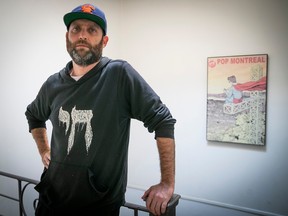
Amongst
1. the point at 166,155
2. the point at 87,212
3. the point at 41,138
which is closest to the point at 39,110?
the point at 41,138

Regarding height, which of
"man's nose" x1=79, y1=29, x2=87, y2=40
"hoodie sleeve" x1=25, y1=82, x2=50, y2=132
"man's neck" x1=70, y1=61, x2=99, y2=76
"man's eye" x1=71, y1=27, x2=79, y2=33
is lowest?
"hoodie sleeve" x1=25, y1=82, x2=50, y2=132

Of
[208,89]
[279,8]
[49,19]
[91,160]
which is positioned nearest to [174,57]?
[208,89]

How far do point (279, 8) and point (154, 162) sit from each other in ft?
7.16

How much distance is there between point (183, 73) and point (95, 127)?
232 centimetres

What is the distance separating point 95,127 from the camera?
1050 millimetres

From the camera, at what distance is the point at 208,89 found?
121 inches

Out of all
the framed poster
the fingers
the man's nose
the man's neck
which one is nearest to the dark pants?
the fingers

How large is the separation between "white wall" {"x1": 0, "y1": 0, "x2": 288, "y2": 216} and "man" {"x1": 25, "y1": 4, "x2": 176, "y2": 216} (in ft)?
4.94

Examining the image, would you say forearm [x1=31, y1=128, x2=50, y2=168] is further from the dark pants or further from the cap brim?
the cap brim

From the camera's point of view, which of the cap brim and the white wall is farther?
→ the white wall

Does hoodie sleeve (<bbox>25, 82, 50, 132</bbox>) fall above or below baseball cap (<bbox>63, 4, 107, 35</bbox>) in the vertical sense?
below

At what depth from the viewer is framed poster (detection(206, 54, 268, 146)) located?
2.83 m

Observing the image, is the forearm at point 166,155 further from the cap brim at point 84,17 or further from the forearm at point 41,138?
the forearm at point 41,138

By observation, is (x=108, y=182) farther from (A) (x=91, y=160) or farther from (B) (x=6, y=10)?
(B) (x=6, y=10)
